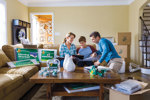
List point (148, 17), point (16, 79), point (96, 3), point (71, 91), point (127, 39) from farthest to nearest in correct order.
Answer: point (96, 3) < point (148, 17) < point (127, 39) < point (16, 79) < point (71, 91)

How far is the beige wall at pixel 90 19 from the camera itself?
5438 mm

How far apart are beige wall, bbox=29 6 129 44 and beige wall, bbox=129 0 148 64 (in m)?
0.35

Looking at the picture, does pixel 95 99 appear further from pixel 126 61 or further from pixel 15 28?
pixel 15 28

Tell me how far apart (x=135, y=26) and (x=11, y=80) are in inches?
175

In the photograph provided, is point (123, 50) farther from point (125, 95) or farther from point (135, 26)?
point (125, 95)

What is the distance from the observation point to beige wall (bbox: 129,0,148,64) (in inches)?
176

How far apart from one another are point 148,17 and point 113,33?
1395 mm

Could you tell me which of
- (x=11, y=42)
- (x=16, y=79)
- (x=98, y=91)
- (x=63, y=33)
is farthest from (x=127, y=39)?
(x=11, y=42)

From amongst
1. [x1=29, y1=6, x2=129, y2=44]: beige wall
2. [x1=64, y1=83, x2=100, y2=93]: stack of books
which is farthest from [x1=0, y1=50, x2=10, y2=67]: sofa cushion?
[x1=29, y1=6, x2=129, y2=44]: beige wall

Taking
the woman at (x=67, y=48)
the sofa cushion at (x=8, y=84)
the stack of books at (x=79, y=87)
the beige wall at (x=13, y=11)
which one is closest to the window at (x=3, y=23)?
the beige wall at (x=13, y=11)

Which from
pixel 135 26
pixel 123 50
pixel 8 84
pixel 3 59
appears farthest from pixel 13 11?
pixel 135 26

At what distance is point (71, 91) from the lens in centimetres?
163

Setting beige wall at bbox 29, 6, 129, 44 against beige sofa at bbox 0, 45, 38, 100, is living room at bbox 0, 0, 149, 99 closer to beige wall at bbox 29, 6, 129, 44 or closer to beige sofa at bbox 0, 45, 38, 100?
beige wall at bbox 29, 6, 129, 44

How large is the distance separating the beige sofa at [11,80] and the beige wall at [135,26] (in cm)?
373
